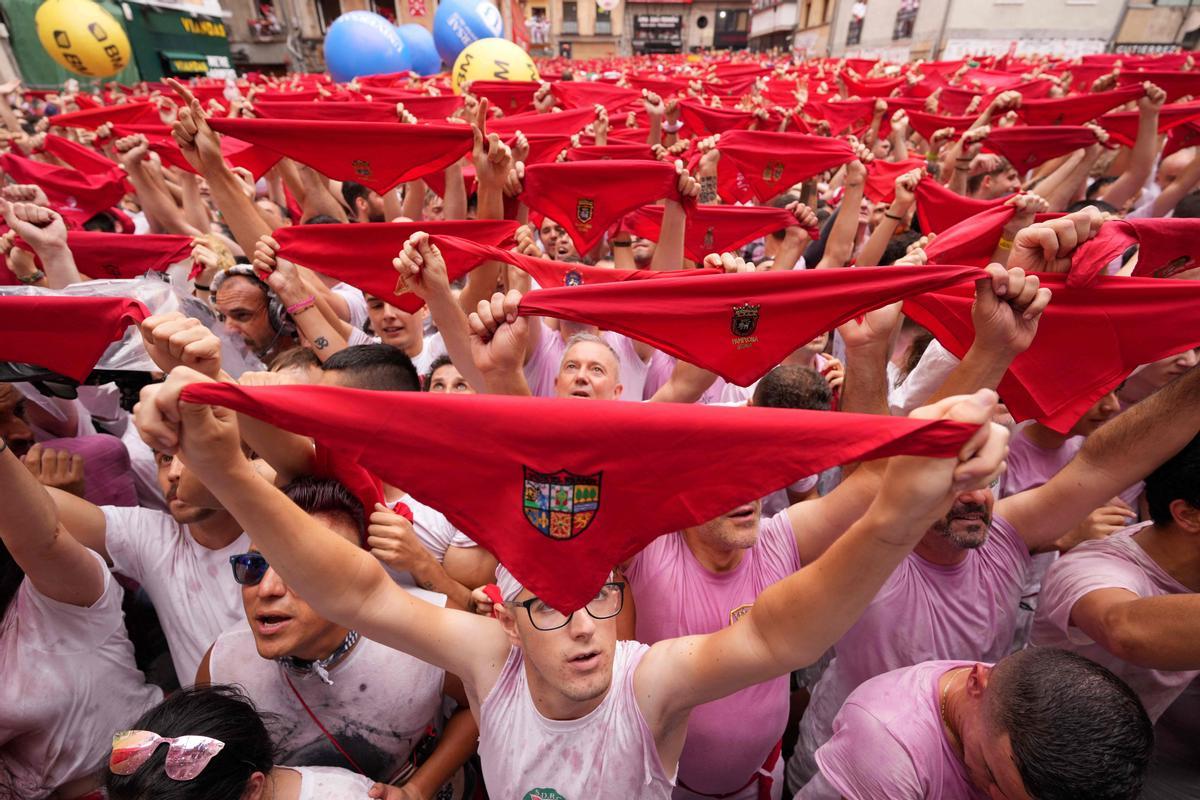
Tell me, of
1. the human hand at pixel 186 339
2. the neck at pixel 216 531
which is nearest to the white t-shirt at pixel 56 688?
the neck at pixel 216 531

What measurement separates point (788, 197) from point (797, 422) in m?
5.17

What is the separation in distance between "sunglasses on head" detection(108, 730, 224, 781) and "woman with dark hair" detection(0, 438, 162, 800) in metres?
0.67

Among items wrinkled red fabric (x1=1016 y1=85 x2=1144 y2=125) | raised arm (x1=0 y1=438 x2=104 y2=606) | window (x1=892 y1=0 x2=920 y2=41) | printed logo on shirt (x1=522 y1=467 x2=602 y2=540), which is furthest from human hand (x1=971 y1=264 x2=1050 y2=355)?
window (x1=892 y1=0 x2=920 y2=41)

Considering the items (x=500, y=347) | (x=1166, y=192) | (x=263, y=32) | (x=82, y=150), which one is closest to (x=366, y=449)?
(x=500, y=347)

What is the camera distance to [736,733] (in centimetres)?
185

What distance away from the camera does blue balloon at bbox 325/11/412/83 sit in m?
12.1

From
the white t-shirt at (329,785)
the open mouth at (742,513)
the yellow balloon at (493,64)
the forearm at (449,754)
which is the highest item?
the yellow balloon at (493,64)

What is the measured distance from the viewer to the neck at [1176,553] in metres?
1.74

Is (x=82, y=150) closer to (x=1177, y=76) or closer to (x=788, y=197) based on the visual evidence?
(x=788, y=197)

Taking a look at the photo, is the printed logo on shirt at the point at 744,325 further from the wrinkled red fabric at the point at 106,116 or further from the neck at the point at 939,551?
the wrinkled red fabric at the point at 106,116

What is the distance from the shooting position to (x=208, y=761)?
1.37m

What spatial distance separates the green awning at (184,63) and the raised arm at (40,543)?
2645 centimetres

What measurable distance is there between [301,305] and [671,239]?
6.55 ft

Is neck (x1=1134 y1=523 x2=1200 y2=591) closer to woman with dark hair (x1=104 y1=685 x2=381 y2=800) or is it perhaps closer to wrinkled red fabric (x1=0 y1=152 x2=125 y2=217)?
woman with dark hair (x1=104 y1=685 x2=381 y2=800)
